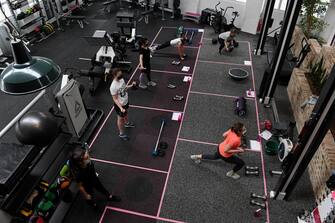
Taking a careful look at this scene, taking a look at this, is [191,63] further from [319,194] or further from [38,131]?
[38,131]

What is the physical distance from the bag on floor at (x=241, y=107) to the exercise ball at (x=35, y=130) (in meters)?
5.04

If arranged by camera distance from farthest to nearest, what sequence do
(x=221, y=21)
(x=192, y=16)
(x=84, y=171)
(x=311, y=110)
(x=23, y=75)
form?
1. (x=192, y=16)
2. (x=221, y=21)
3. (x=311, y=110)
4. (x=84, y=171)
5. (x=23, y=75)

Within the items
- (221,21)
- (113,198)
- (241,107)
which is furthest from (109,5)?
(113,198)

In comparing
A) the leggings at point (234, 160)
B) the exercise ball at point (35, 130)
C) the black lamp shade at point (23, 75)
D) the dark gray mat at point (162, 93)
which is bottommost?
the dark gray mat at point (162, 93)

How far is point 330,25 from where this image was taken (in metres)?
8.89

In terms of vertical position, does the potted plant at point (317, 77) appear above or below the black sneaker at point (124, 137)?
above

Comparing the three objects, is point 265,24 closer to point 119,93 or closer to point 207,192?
point 119,93

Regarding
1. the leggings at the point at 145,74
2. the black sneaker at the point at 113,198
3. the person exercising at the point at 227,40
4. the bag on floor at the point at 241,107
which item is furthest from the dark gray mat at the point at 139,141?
the person exercising at the point at 227,40

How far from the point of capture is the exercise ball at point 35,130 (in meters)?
2.57

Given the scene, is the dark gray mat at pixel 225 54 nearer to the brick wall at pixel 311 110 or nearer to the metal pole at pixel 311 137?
the brick wall at pixel 311 110

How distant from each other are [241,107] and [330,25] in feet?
16.8

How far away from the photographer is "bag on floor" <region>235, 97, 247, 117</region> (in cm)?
670

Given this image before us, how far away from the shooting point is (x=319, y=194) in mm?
4695

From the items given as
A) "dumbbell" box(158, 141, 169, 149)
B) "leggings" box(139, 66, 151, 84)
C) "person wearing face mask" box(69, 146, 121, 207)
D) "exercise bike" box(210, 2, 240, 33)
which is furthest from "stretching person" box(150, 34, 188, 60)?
"person wearing face mask" box(69, 146, 121, 207)
